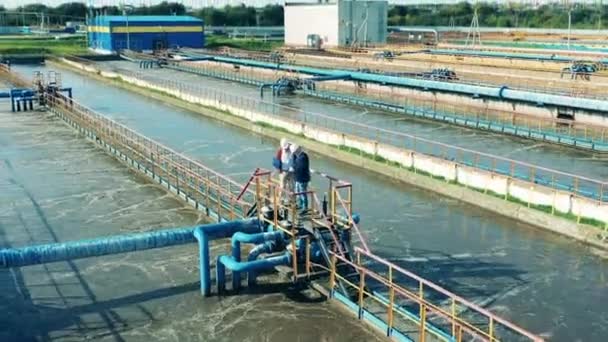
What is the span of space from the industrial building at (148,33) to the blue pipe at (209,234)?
61.4 meters

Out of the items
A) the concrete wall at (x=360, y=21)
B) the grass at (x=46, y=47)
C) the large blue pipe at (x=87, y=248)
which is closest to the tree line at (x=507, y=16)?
the concrete wall at (x=360, y=21)

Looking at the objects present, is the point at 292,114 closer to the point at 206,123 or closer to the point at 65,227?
the point at 206,123

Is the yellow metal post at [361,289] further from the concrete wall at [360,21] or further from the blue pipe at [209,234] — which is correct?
the concrete wall at [360,21]

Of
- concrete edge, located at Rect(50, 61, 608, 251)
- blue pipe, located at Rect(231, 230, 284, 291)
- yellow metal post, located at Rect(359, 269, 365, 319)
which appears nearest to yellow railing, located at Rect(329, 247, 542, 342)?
yellow metal post, located at Rect(359, 269, 365, 319)

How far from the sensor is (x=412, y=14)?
128 meters

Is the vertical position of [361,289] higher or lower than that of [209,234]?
lower

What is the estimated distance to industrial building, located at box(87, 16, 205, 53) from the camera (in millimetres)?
70812

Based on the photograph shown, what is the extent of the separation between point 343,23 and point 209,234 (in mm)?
61446

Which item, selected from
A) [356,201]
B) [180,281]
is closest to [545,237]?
[356,201]

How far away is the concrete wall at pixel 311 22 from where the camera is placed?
71.7m

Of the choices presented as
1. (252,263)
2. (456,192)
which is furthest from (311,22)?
(252,263)

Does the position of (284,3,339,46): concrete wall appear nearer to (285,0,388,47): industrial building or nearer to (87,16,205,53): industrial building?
(285,0,388,47): industrial building

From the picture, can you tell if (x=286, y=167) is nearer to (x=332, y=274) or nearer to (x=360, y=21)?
(x=332, y=274)

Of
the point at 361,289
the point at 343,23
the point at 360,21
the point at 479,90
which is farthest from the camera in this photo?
the point at 360,21
